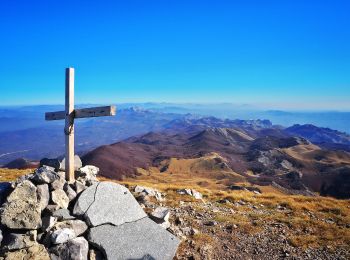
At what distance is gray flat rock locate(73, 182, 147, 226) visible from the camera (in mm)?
12469

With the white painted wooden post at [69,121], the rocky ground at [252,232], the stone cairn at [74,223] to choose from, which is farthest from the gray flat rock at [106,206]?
the rocky ground at [252,232]

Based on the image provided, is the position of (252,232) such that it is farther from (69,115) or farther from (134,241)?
(69,115)

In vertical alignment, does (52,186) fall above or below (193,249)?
above

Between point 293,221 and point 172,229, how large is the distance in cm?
678

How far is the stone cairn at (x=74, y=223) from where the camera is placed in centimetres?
1091

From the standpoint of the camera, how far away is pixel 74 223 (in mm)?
11875

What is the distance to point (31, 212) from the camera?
11180mm

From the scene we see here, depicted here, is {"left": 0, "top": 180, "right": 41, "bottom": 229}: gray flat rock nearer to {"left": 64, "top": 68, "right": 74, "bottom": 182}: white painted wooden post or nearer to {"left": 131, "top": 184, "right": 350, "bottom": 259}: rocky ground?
{"left": 64, "top": 68, "right": 74, "bottom": 182}: white painted wooden post

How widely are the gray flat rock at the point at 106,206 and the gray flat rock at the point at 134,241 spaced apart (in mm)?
281

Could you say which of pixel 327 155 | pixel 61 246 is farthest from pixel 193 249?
pixel 327 155

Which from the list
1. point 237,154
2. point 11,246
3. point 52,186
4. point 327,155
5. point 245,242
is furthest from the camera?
point 237,154

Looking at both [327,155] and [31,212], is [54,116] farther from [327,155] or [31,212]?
[327,155]

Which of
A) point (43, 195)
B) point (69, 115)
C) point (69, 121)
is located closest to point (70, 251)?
point (43, 195)

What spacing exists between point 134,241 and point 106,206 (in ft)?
5.74
